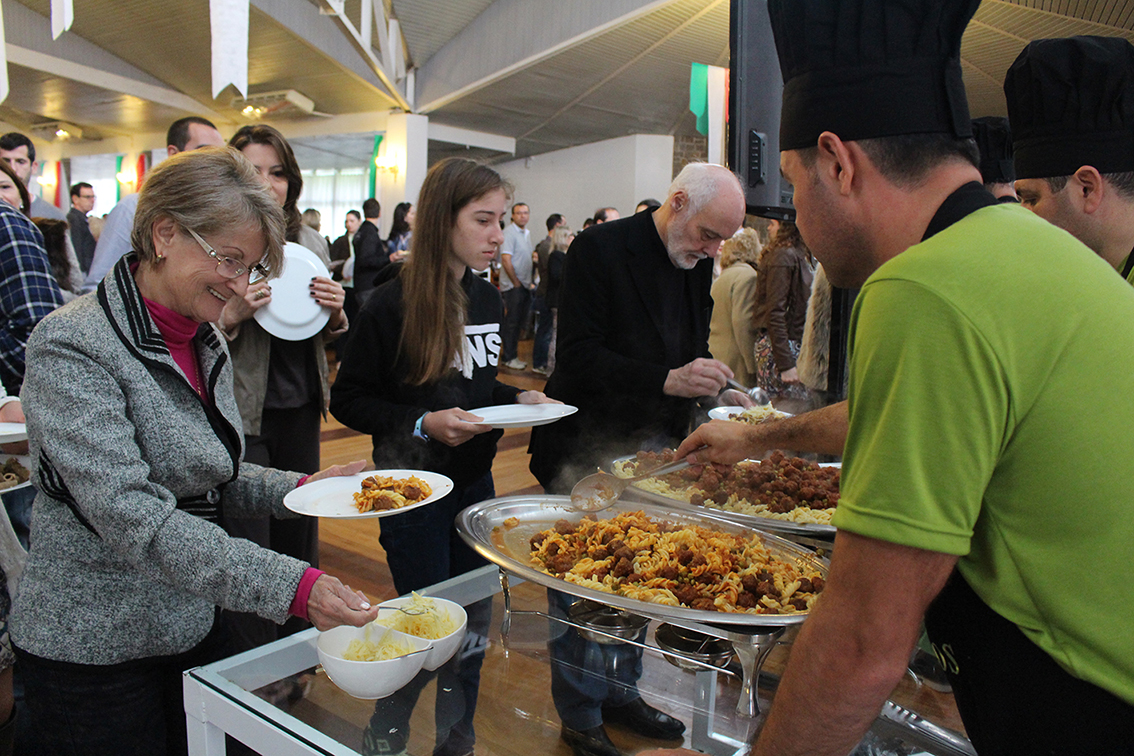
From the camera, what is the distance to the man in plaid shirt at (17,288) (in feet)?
7.61

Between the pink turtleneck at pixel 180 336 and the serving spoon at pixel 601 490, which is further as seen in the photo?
the serving spoon at pixel 601 490

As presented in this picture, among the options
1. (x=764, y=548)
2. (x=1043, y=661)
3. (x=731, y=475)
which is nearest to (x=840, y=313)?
(x=731, y=475)

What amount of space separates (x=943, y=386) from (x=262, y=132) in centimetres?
236

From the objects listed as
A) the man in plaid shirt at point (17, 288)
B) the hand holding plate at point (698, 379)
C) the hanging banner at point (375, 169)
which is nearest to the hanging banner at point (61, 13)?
the man in plaid shirt at point (17, 288)

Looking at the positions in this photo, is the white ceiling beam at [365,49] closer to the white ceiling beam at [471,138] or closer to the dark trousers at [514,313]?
the white ceiling beam at [471,138]

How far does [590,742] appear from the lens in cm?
117

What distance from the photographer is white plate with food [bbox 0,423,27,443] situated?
1936mm

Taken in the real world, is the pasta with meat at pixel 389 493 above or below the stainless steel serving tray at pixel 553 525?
above

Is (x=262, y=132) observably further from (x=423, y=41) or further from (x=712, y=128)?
(x=423, y=41)

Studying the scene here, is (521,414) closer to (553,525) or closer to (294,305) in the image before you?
(553,525)

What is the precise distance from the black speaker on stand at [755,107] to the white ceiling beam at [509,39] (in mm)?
7538

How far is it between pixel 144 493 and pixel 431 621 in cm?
51

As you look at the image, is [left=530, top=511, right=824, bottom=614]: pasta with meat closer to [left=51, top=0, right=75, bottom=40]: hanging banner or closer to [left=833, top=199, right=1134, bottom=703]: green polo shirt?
[left=833, top=199, right=1134, bottom=703]: green polo shirt

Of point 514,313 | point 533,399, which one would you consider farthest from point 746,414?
point 514,313
